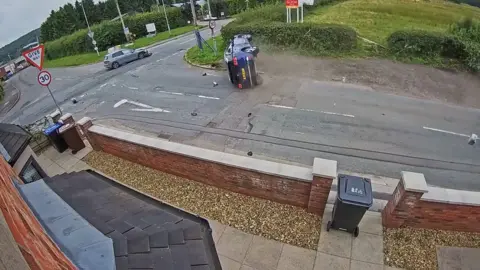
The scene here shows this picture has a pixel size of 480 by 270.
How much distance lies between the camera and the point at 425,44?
46.4 feet

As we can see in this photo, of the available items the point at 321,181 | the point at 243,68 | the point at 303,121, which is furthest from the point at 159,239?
the point at 243,68

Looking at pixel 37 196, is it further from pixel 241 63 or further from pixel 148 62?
pixel 148 62

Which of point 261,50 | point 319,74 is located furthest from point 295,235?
point 261,50

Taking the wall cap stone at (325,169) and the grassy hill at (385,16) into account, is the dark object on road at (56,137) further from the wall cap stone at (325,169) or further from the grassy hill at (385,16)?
the grassy hill at (385,16)

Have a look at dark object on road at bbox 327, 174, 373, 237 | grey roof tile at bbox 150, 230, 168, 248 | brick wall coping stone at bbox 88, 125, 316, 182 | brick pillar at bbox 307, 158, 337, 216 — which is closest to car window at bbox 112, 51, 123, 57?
brick wall coping stone at bbox 88, 125, 316, 182

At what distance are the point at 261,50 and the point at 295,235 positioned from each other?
535 inches

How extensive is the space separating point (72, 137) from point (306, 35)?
1315 cm

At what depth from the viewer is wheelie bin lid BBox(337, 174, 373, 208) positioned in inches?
199

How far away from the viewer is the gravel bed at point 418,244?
5.19m

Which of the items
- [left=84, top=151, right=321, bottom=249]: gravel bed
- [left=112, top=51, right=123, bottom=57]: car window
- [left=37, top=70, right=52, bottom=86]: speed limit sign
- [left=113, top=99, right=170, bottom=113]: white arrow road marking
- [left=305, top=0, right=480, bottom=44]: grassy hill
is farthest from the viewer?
[left=112, top=51, right=123, bottom=57]: car window

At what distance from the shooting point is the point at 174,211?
410 cm

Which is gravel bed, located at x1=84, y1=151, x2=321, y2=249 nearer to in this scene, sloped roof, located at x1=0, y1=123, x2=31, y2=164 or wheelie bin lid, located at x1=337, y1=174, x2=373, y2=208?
wheelie bin lid, located at x1=337, y1=174, x2=373, y2=208

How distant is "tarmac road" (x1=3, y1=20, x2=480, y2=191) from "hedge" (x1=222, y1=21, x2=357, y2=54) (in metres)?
3.71

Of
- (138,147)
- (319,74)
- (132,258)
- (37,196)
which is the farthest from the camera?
(319,74)
